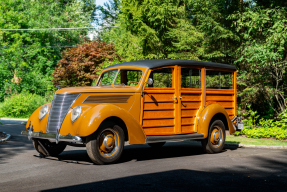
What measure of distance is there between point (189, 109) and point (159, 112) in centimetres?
103

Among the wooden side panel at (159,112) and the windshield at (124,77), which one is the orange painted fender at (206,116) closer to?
the wooden side panel at (159,112)

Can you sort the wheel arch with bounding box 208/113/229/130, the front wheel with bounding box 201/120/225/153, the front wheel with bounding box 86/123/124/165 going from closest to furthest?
the front wheel with bounding box 86/123/124/165
the front wheel with bounding box 201/120/225/153
the wheel arch with bounding box 208/113/229/130

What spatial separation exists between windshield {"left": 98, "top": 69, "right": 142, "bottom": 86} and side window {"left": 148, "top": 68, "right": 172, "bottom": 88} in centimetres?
47

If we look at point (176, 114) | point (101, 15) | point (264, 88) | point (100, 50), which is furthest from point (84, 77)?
point (101, 15)

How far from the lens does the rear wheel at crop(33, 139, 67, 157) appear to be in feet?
28.2

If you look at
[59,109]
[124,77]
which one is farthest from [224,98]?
[59,109]

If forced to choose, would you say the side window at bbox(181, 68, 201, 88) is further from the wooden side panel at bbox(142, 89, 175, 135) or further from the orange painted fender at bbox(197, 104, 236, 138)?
the orange painted fender at bbox(197, 104, 236, 138)

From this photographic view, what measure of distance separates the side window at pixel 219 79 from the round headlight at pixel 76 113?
4079mm

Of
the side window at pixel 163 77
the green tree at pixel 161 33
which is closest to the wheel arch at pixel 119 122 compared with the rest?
the side window at pixel 163 77

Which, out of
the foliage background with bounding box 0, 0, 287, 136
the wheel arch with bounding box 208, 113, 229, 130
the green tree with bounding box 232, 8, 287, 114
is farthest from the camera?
the foliage background with bounding box 0, 0, 287, 136

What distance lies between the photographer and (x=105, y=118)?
23.9 ft

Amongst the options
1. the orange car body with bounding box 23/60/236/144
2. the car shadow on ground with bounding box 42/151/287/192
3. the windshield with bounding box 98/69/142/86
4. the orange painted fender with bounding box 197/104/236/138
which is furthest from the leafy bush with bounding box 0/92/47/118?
the car shadow on ground with bounding box 42/151/287/192

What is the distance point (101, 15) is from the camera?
48625 millimetres

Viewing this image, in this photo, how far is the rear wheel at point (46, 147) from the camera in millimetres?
8580
